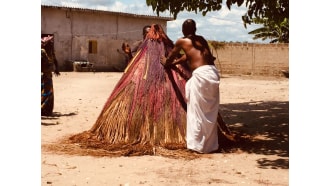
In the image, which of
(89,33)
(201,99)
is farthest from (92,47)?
(201,99)

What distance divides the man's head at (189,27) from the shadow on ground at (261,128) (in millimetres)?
1604

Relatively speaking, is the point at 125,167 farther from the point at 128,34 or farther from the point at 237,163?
the point at 128,34

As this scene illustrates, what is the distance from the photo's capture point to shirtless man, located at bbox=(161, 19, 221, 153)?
5.68 m

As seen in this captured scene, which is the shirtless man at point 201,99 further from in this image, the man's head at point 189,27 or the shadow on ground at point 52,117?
the shadow on ground at point 52,117

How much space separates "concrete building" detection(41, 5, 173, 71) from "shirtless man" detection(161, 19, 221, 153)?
18845 mm

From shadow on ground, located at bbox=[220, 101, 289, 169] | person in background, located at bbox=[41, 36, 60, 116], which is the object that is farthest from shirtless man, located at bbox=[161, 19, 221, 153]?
person in background, located at bbox=[41, 36, 60, 116]

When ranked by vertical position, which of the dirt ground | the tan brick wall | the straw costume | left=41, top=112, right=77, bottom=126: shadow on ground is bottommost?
the dirt ground

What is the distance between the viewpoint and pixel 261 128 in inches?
293

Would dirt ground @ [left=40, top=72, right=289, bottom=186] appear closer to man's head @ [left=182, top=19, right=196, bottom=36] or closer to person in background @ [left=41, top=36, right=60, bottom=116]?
person in background @ [left=41, top=36, right=60, bottom=116]

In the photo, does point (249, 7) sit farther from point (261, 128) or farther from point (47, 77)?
point (47, 77)

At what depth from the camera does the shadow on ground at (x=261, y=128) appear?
18.9 feet

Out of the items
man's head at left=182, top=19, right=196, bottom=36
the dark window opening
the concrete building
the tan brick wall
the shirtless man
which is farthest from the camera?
the dark window opening

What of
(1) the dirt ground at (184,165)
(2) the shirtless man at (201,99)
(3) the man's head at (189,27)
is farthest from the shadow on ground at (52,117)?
(3) the man's head at (189,27)
